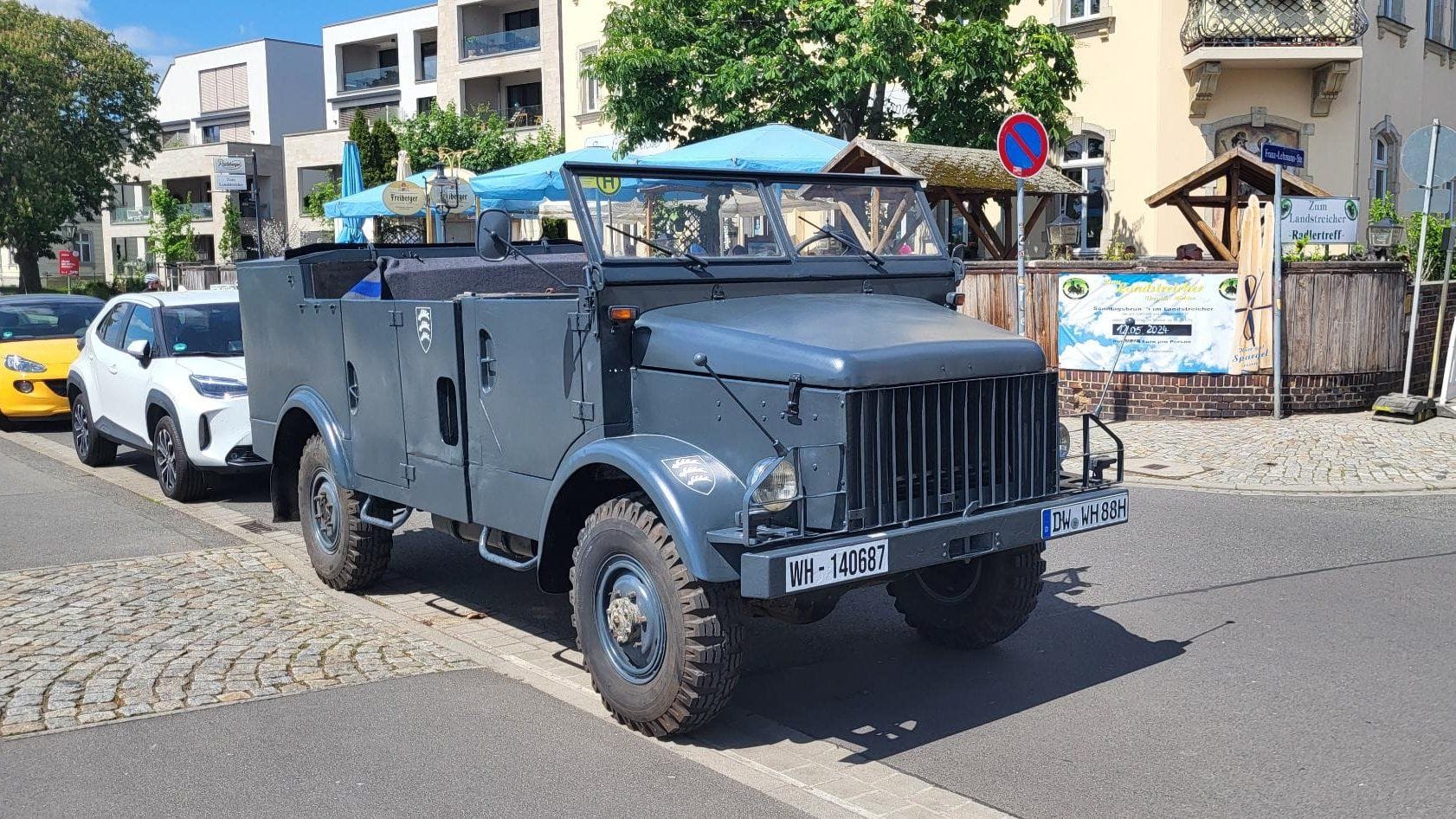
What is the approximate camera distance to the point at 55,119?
45.2 metres

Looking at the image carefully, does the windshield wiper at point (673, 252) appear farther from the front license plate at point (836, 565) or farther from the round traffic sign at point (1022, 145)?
Answer: the round traffic sign at point (1022, 145)

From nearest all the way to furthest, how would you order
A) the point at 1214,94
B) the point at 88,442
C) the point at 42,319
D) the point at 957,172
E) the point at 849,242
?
1. the point at 849,242
2. the point at 88,442
3. the point at 957,172
4. the point at 42,319
5. the point at 1214,94

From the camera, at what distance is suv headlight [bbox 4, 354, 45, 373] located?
1470 cm

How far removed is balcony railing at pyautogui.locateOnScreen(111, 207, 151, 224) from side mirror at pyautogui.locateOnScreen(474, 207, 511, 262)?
64.2m

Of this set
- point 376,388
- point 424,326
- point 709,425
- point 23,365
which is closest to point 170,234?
point 23,365

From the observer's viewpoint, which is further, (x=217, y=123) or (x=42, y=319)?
(x=217, y=123)

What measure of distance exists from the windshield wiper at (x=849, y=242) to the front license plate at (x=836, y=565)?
1.95 m

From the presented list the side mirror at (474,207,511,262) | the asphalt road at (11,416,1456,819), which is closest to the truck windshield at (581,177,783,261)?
the side mirror at (474,207,511,262)

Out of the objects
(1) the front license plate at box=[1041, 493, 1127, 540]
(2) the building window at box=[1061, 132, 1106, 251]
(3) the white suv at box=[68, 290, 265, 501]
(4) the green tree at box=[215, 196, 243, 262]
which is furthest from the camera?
(4) the green tree at box=[215, 196, 243, 262]

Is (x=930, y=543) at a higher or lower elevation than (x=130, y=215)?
lower

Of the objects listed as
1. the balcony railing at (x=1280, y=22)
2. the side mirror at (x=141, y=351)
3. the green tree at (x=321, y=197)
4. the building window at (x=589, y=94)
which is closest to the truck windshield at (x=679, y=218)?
the side mirror at (x=141, y=351)

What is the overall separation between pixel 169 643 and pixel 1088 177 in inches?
728

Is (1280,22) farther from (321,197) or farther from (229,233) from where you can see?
(229,233)

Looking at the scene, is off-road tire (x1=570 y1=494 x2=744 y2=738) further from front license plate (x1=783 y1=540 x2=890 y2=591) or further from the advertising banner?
the advertising banner
